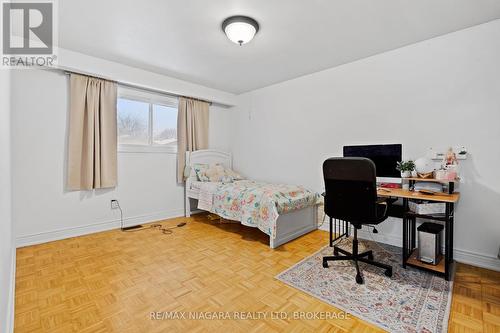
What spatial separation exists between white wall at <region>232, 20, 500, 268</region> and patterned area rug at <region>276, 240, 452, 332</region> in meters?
0.86

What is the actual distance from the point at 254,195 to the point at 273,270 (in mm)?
1010

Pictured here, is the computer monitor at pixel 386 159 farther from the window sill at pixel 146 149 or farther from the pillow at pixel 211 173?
the window sill at pixel 146 149

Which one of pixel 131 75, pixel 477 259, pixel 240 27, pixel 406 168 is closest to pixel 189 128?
pixel 131 75

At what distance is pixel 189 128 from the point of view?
4.32m

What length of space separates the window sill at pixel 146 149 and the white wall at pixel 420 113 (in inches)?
79.6

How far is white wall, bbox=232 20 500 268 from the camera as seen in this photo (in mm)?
2316

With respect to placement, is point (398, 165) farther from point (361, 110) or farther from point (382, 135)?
point (361, 110)

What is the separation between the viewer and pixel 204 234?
10.9 ft

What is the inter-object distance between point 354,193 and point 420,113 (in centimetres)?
145

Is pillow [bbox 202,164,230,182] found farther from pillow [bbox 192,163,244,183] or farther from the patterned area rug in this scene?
the patterned area rug

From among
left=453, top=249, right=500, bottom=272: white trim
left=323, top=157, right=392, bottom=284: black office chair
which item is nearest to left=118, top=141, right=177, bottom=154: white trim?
left=323, top=157, right=392, bottom=284: black office chair

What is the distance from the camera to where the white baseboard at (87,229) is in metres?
2.85

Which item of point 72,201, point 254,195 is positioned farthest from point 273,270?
point 72,201

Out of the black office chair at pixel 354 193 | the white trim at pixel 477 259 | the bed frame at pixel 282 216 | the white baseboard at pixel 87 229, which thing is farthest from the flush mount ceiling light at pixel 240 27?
the white trim at pixel 477 259
